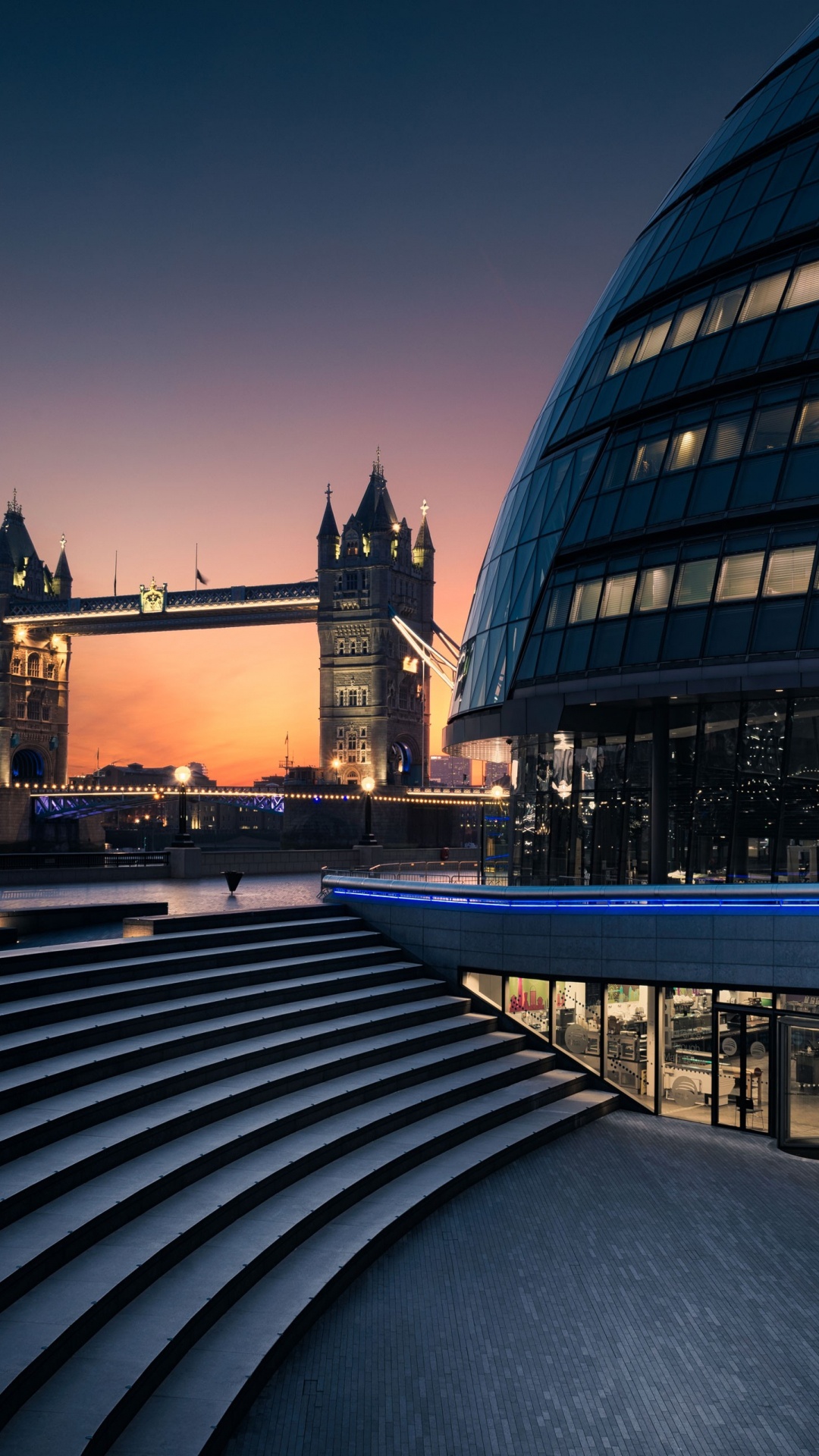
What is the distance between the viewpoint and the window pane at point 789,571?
2481 cm

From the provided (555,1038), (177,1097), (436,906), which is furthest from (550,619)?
(177,1097)

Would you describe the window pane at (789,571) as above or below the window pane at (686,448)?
below

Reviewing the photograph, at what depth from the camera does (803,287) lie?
27.5m

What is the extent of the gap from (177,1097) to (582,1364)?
6590 millimetres

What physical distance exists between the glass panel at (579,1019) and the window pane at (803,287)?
58.5 ft

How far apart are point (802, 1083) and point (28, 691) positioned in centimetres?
18595

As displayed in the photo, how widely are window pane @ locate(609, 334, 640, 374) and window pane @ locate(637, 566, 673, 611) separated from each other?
7.75 metres

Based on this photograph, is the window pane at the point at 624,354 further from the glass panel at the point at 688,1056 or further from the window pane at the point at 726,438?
the glass panel at the point at 688,1056

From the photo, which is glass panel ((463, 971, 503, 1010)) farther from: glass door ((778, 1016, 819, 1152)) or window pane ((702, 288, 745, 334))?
window pane ((702, 288, 745, 334))

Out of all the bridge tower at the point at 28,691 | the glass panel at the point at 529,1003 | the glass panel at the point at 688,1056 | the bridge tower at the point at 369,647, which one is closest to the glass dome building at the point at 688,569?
the glass panel at the point at 688,1056

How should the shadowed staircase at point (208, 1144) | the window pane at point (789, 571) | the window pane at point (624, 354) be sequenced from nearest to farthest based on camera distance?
the shadowed staircase at point (208, 1144), the window pane at point (789, 571), the window pane at point (624, 354)

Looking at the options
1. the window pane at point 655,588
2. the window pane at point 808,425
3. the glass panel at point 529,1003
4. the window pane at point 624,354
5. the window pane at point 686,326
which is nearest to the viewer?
the glass panel at point 529,1003

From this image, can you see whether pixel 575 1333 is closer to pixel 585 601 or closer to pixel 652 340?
pixel 585 601

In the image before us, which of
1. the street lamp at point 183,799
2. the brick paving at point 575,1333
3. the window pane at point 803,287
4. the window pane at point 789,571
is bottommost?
the brick paving at point 575,1333
